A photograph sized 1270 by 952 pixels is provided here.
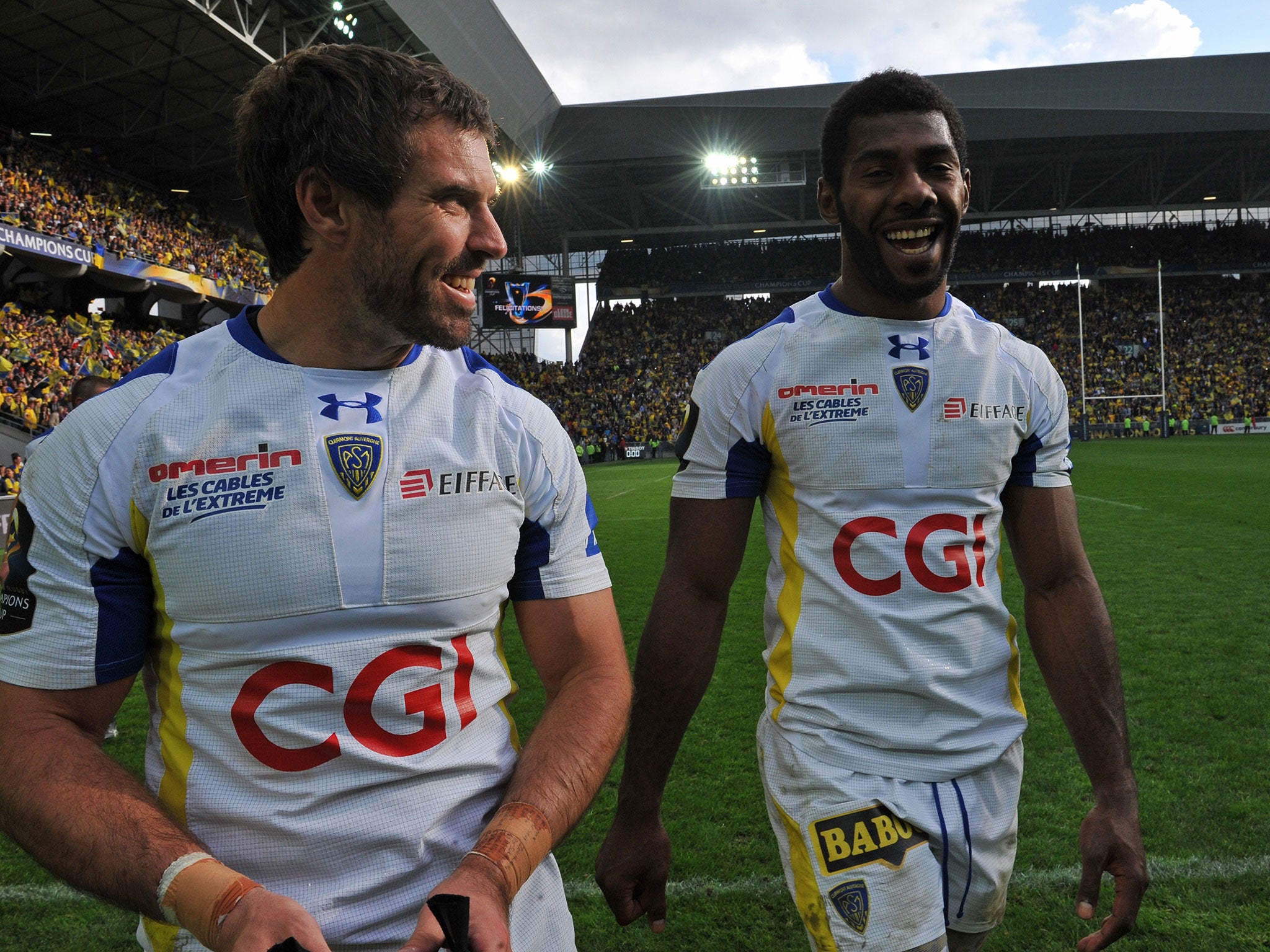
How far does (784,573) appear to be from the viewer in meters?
2.26

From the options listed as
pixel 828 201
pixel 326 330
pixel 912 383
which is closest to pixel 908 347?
pixel 912 383

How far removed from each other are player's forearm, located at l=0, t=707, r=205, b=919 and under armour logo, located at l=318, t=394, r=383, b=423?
2.03ft

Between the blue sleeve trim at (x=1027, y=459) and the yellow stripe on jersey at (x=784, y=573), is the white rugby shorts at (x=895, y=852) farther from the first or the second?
the blue sleeve trim at (x=1027, y=459)

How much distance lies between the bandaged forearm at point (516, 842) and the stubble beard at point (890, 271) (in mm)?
1482

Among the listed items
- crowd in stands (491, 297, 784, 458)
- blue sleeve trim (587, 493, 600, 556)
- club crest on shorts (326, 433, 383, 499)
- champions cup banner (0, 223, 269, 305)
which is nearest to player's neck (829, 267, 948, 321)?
blue sleeve trim (587, 493, 600, 556)

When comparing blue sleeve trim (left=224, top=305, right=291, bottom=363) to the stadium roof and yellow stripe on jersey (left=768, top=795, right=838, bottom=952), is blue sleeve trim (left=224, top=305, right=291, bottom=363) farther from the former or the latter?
the stadium roof

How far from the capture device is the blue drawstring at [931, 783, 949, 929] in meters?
1.97

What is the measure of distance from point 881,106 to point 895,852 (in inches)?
67.5

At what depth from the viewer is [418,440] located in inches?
63.7

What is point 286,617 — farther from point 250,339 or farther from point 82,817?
point 250,339

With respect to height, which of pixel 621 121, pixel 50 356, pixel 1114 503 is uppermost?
pixel 621 121

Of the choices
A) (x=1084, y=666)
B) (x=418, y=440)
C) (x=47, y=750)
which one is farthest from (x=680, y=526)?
(x=47, y=750)

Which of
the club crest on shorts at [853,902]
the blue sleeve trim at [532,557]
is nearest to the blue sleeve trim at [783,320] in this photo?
the blue sleeve trim at [532,557]

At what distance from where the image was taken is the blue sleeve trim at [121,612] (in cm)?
146
